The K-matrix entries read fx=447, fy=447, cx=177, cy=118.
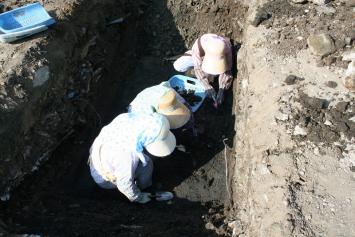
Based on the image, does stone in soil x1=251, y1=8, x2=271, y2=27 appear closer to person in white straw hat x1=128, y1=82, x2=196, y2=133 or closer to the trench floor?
the trench floor

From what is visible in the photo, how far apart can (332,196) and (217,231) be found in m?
1.06

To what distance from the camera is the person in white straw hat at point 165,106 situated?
4.50m

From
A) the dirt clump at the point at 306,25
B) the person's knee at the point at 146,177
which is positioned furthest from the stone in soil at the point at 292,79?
the person's knee at the point at 146,177

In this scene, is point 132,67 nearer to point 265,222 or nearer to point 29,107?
point 29,107

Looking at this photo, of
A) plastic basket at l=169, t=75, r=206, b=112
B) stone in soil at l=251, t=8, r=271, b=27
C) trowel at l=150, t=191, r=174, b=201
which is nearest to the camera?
trowel at l=150, t=191, r=174, b=201

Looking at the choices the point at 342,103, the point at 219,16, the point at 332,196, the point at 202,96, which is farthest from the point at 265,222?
the point at 219,16

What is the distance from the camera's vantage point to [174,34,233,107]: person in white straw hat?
5.30 meters

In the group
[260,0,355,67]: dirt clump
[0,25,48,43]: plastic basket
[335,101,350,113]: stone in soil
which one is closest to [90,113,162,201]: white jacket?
[0,25,48,43]: plastic basket

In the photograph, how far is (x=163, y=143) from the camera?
4.13 metres

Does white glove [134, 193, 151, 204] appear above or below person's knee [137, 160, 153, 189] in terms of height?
below

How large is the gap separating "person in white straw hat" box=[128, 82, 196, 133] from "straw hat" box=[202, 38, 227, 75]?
2.23 feet

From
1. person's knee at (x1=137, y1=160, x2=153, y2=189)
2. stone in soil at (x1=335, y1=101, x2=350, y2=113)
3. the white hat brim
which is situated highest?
the white hat brim

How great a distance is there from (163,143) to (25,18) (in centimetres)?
224

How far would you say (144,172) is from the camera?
4.53 metres
